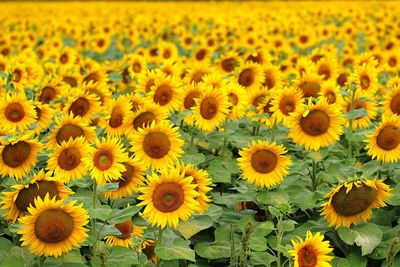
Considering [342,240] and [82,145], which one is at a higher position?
[82,145]

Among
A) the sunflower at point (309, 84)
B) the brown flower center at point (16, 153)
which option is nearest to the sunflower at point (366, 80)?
the sunflower at point (309, 84)

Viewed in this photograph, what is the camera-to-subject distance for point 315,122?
4293 mm

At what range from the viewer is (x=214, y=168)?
15.0 ft

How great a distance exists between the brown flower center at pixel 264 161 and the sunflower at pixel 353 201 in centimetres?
44

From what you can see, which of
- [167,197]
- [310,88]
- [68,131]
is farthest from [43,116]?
[310,88]

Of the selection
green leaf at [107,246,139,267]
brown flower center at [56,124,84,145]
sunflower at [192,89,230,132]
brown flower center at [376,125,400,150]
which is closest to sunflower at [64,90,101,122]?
brown flower center at [56,124,84,145]

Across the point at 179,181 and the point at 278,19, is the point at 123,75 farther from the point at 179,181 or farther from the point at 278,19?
the point at 278,19

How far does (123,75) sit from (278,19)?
6.81 metres

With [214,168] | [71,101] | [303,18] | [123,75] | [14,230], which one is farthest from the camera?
[303,18]

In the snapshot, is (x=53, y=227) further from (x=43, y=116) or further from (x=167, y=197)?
(x=43, y=116)

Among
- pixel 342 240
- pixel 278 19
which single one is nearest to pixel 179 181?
pixel 342 240

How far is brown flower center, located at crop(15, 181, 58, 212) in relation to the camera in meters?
3.46

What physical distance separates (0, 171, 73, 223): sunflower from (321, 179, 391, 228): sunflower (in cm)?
140

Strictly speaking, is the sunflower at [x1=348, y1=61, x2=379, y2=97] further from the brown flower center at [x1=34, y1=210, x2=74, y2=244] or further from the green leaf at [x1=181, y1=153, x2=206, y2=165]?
the brown flower center at [x1=34, y1=210, x2=74, y2=244]
